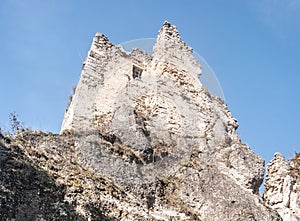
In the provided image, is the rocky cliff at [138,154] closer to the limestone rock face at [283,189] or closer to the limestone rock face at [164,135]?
the limestone rock face at [164,135]

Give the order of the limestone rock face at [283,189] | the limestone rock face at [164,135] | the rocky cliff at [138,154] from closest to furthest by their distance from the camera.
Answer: the rocky cliff at [138,154] → the limestone rock face at [164,135] → the limestone rock face at [283,189]

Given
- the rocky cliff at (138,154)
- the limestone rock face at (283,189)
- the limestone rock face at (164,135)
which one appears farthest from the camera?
the limestone rock face at (283,189)

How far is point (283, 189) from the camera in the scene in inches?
535

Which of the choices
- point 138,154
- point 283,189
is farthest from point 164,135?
point 283,189

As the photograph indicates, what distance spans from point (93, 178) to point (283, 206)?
6.13 m

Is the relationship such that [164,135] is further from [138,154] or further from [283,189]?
[283,189]

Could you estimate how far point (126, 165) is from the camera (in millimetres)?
11695

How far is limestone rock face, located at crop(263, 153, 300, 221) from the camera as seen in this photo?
1306 centimetres

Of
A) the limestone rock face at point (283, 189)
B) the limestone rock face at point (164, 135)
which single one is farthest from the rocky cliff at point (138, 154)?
the limestone rock face at point (283, 189)

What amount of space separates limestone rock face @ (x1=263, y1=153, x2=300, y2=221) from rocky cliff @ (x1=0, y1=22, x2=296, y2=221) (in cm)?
103

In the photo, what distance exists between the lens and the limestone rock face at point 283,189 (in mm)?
13062

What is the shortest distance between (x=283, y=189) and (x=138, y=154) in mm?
4610

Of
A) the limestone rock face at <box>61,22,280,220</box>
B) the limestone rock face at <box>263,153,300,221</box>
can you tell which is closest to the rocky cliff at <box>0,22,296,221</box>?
the limestone rock face at <box>61,22,280,220</box>

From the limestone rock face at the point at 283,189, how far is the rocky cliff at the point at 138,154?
1.03m
